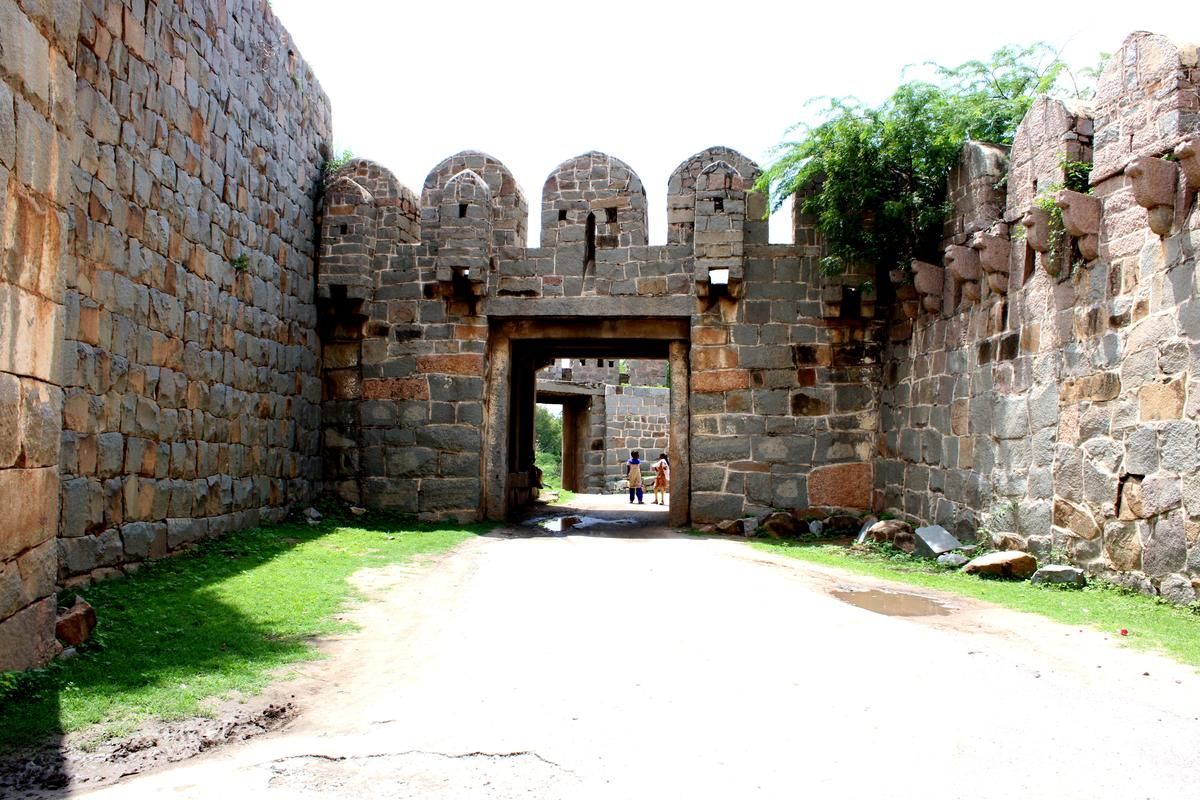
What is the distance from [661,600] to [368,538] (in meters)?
4.93

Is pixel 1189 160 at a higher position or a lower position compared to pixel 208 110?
lower

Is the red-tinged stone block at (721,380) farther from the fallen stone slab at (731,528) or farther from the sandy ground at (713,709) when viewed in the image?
the sandy ground at (713,709)

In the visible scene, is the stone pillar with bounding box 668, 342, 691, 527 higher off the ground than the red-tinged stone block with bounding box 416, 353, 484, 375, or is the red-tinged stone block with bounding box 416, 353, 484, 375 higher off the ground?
the red-tinged stone block with bounding box 416, 353, 484, 375

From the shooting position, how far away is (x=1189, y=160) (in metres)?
6.11

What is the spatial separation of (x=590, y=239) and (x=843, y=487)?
15.2 ft

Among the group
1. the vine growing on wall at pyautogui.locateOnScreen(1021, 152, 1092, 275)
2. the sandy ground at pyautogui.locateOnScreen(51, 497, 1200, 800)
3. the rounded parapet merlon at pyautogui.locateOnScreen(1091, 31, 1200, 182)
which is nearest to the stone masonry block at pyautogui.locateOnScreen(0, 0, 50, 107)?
the sandy ground at pyautogui.locateOnScreen(51, 497, 1200, 800)

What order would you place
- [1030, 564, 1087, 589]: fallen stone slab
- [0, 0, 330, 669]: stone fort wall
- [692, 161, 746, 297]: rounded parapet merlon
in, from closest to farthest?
[0, 0, 330, 669]: stone fort wall → [1030, 564, 1087, 589]: fallen stone slab → [692, 161, 746, 297]: rounded parapet merlon

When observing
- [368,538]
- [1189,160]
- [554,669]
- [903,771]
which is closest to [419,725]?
[554,669]

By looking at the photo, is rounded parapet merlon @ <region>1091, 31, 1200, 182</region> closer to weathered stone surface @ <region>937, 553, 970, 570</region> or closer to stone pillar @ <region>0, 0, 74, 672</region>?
weathered stone surface @ <region>937, 553, 970, 570</region>

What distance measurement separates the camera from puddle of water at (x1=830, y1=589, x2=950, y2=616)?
6.47 metres

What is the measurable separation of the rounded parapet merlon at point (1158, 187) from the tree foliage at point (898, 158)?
363 centimetres

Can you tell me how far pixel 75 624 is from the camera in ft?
16.4

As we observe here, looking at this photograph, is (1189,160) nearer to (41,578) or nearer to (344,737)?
(344,737)

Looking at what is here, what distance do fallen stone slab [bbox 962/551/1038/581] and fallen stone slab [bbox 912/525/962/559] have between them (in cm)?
94
